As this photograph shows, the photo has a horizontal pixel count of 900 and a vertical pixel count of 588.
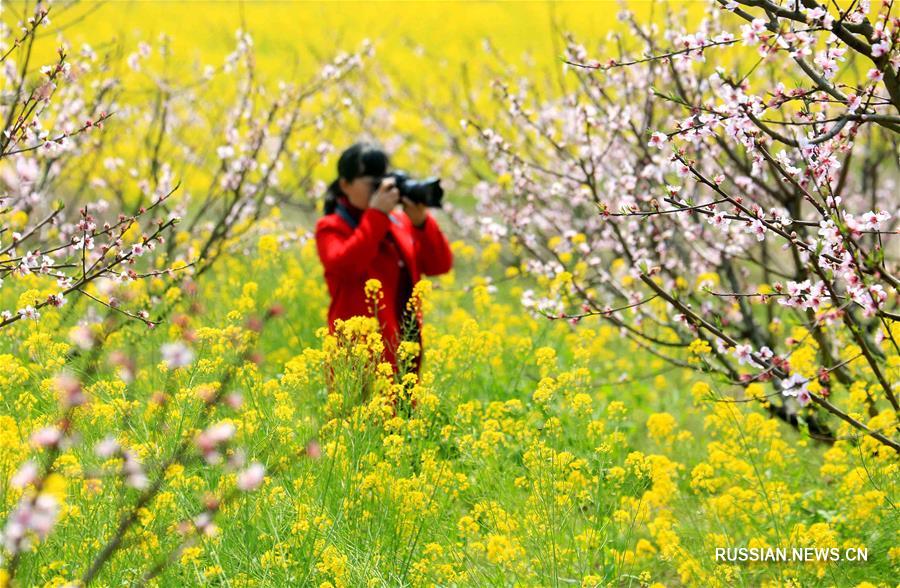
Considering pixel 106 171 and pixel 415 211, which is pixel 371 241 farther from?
pixel 106 171

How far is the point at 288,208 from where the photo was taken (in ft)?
41.4

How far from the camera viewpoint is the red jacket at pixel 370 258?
4.09 metres

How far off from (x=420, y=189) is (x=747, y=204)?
7.96 feet

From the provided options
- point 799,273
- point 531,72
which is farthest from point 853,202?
point 531,72

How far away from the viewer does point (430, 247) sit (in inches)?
178

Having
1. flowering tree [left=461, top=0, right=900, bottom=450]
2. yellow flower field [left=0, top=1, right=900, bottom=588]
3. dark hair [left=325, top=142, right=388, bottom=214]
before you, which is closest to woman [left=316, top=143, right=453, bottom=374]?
dark hair [left=325, top=142, right=388, bottom=214]

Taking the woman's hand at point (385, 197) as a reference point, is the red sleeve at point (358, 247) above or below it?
below

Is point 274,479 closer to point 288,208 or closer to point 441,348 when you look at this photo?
point 441,348

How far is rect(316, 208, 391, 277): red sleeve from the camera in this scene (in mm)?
4078

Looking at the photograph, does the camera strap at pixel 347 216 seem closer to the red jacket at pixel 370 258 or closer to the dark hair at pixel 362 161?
the red jacket at pixel 370 258

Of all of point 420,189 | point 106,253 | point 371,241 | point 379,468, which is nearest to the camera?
point 106,253

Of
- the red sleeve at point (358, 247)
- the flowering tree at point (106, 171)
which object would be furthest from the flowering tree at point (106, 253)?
the red sleeve at point (358, 247)

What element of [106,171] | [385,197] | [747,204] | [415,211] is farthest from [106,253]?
[106,171]

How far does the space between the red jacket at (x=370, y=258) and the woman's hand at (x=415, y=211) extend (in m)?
0.05
